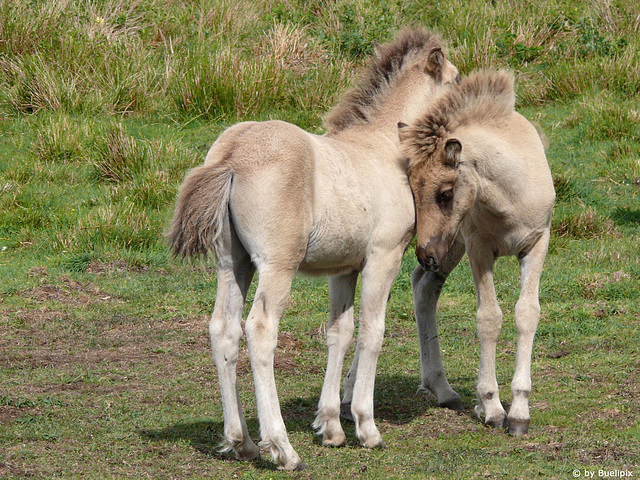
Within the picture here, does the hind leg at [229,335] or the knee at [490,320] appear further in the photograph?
the knee at [490,320]

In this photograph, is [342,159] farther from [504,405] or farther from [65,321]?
[65,321]

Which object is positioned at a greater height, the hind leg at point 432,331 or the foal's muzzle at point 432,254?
the foal's muzzle at point 432,254

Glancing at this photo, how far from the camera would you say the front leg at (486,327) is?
18.9 ft

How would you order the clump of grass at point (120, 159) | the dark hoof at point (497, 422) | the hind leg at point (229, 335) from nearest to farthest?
1. the hind leg at point (229, 335)
2. the dark hoof at point (497, 422)
3. the clump of grass at point (120, 159)

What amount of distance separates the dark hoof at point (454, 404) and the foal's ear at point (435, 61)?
7.54ft

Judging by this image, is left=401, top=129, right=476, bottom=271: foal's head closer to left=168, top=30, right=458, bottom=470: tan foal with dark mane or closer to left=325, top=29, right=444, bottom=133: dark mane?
left=168, top=30, right=458, bottom=470: tan foal with dark mane

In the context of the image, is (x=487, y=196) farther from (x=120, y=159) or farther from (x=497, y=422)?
(x=120, y=159)

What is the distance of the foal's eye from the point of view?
17.6 ft

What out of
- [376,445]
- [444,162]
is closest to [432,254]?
[444,162]

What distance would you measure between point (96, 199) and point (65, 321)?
2777 mm

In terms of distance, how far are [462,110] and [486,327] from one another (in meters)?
1.47

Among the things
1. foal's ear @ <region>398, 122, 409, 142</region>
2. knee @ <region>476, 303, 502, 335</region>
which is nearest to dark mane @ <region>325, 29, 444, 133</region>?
foal's ear @ <region>398, 122, 409, 142</region>

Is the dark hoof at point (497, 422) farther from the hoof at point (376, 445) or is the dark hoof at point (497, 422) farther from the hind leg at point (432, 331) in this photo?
the hoof at point (376, 445)

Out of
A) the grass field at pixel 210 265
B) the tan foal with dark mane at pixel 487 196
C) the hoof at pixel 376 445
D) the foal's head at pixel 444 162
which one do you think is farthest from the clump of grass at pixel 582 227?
the hoof at pixel 376 445
